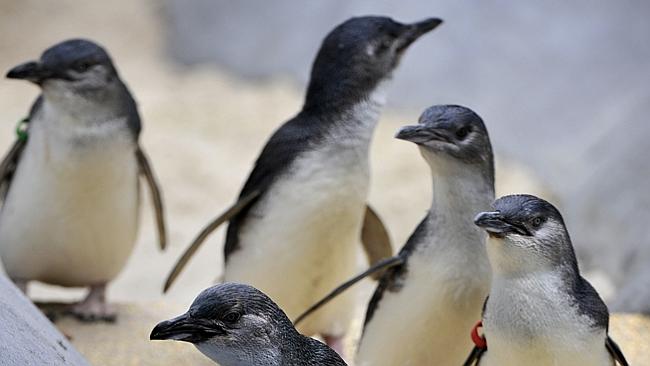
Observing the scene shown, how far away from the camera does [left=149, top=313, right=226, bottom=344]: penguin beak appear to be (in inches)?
91.9

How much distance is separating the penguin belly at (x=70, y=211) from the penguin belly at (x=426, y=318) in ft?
3.30

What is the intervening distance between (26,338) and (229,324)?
65cm

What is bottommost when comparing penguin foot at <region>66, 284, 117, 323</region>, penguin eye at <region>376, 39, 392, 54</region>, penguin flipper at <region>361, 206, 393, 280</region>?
penguin foot at <region>66, 284, 117, 323</region>

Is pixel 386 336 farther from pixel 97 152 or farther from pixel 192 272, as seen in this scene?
pixel 192 272

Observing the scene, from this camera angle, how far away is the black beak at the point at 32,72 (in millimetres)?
3822

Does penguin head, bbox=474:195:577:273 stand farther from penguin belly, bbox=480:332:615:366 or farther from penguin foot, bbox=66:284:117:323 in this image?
penguin foot, bbox=66:284:117:323

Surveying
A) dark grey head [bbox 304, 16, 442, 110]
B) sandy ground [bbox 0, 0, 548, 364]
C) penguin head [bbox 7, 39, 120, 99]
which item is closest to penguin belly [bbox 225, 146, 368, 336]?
dark grey head [bbox 304, 16, 442, 110]

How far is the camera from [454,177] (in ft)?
10.3

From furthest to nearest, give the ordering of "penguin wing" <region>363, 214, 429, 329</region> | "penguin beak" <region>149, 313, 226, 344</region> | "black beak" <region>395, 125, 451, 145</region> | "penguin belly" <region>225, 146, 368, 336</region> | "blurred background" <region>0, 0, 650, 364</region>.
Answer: "blurred background" <region>0, 0, 650, 364</region> → "penguin belly" <region>225, 146, 368, 336</region> → "penguin wing" <region>363, 214, 429, 329</region> → "black beak" <region>395, 125, 451, 145</region> → "penguin beak" <region>149, 313, 226, 344</region>

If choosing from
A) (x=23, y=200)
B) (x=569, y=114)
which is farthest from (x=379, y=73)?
(x=569, y=114)

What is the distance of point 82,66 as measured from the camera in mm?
3898

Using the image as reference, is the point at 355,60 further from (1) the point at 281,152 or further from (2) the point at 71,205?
(2) the point at 71,205

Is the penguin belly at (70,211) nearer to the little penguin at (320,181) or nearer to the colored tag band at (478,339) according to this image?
the little penguin at (320,181)

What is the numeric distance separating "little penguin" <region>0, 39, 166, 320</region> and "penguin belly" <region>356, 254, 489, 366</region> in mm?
1014
